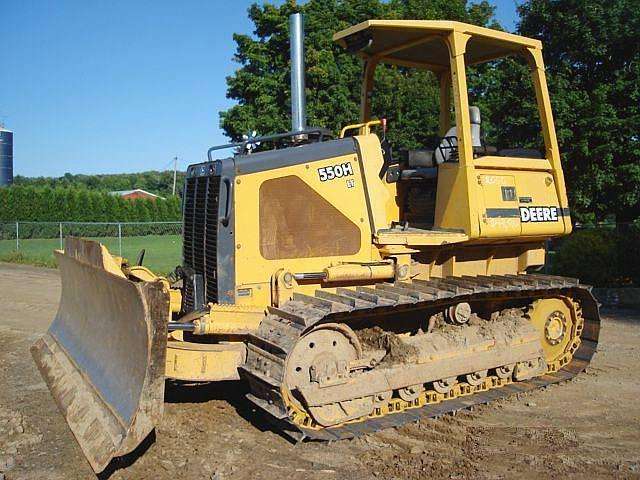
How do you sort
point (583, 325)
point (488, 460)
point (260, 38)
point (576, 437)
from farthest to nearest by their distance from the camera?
point (260, 38) → point (583, 325) → point (576, 437) → point (488, 460)

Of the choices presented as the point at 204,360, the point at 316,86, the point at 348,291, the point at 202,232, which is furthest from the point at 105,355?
the point at 316,86

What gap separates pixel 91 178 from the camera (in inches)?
4136

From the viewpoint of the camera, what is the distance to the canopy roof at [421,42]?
598 centimetres

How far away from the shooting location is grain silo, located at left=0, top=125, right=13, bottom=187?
58031mm

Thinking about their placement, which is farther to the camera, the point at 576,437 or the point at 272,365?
the point at 576,437

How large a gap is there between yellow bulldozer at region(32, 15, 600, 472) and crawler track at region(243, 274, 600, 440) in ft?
0.07

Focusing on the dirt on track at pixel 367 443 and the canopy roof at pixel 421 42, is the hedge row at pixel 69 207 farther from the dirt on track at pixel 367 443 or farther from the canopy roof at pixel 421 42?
the canopy roof at pixel 421 42

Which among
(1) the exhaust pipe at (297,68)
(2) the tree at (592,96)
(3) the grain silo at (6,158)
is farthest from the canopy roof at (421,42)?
(3) the grain silo at (6,158)

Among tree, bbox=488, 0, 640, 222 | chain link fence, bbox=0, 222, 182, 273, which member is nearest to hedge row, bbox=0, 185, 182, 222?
chain link fence, bbox=0, 222, 182, 273

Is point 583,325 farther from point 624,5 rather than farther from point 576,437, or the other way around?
point 624,5

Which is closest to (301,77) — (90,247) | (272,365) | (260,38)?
(90,247)

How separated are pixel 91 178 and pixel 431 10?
308 feet

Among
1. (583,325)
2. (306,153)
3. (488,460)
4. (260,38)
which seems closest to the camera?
(488,460)

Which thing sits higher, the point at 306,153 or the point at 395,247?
the point at 306,153
